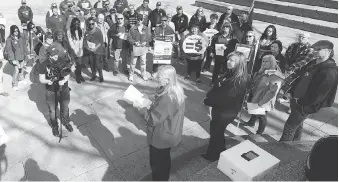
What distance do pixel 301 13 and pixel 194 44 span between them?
779cm

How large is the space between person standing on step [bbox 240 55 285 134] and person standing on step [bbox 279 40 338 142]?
0.46 m

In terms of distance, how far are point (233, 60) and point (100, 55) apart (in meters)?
4.26

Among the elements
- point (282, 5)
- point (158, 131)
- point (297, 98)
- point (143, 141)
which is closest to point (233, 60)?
point (297, 98)

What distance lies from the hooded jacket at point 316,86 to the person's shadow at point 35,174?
13.1 ft

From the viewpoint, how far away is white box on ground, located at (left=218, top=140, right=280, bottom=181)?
3.79m

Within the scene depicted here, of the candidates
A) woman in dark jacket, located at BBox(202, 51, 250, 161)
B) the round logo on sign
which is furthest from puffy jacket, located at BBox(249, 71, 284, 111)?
the round logo on sign

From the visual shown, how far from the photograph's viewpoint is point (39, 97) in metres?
7.16

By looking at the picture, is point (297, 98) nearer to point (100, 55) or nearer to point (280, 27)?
point (100, 55)

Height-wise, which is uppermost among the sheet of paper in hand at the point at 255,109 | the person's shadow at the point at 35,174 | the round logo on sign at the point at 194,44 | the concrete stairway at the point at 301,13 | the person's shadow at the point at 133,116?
the concrete stairway at the point at 301,13

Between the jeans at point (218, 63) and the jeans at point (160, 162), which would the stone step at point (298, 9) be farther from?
the jeans at point (160, 162)

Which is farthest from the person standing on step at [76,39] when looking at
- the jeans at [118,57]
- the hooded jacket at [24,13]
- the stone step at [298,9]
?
the stone step at [298,9]

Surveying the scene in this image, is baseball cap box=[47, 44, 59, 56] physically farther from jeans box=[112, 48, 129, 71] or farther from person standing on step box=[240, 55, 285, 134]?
person standing on step box=[240, 55, 285, 134]

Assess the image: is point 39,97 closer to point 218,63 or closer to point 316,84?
point 218,63

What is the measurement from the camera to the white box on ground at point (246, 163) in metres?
3.79
